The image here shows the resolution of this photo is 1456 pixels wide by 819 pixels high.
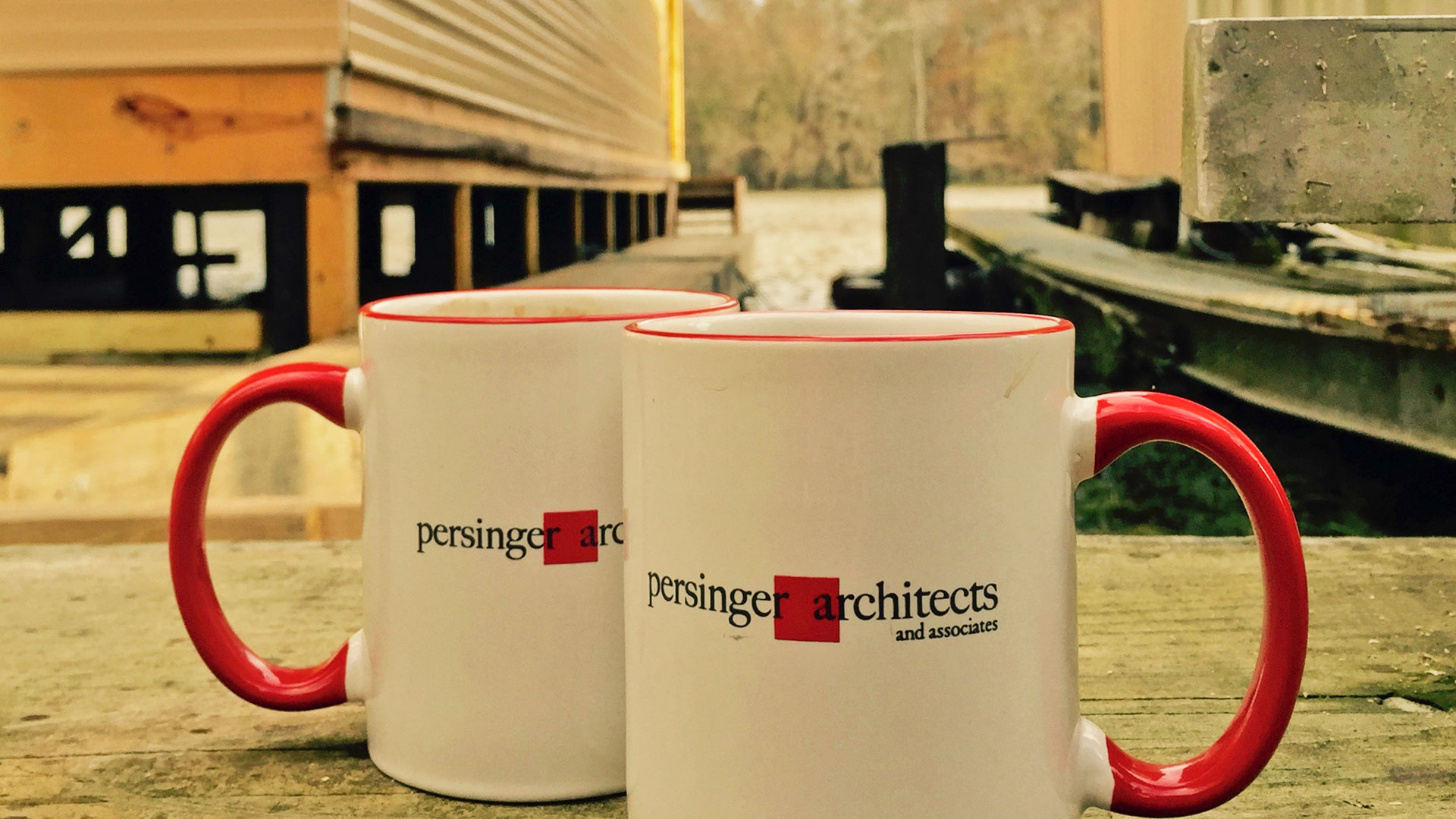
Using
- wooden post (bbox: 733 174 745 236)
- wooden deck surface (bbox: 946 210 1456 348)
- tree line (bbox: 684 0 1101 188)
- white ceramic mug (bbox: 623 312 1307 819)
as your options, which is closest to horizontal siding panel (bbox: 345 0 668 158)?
wooden post (bbox: 733 174 745 236)

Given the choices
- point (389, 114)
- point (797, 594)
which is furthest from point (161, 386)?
point (797, 594)

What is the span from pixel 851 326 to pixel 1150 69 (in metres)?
6.51

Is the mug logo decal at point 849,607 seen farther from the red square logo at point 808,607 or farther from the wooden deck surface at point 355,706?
the wooden deck surface at point 355,706

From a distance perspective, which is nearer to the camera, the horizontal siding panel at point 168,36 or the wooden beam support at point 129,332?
the horizontal siding panel at point 168,36

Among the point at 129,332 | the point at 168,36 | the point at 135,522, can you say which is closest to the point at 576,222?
the point at 129,332

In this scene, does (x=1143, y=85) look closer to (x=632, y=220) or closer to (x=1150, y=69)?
(x=1150, y=69)

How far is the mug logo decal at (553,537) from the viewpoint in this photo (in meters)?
0.45

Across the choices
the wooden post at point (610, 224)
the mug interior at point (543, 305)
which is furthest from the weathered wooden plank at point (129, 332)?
the wooden post at point (610, 224)

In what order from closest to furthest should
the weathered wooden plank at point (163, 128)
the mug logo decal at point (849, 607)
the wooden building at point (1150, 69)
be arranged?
the mug logo decal at point (849, 607) → the weathered wooden plank at point (163, 128) → the wooden building at point (1150, 69)

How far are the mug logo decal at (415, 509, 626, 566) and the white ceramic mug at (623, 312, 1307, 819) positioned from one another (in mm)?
54

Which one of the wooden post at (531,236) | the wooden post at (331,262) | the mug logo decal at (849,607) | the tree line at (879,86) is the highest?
the tree line at (879,86)

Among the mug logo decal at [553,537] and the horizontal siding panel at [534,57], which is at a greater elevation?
the horizontal siding panel at [534,57]

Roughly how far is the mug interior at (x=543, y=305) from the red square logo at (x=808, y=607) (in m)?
0.11

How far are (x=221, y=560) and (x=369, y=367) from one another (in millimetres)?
437
